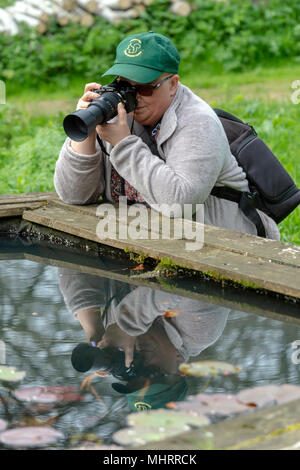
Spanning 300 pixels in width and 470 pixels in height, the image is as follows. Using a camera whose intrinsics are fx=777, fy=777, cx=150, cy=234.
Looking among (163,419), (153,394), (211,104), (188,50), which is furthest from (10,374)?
(188,50)

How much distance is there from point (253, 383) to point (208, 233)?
3.39 ft

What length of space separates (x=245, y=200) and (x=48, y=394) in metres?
1.38

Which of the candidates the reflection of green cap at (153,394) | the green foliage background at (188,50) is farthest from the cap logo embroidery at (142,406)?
the green foliage background at (188,50)

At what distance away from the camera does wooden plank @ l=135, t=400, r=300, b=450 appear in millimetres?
1423

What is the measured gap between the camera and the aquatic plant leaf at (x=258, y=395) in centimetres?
178

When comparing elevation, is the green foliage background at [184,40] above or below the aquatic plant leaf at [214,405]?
above

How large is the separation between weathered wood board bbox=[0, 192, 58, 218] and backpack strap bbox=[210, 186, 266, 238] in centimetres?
86

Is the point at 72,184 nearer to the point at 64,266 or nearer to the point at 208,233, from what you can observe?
the point at 64,266

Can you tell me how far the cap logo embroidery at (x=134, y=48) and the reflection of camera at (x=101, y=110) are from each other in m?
0.11

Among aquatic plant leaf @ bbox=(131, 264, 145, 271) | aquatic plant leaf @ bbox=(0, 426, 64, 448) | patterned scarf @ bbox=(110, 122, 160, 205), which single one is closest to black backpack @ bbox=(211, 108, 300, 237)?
patterned scarf @ bbox=(110, 122, 160, 205)

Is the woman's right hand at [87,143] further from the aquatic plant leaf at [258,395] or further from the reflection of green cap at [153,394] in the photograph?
the aquatic plant leaf at [258,395]

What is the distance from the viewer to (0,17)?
346 inches

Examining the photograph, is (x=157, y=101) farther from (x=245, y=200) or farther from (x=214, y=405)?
(x=214, y=405)
